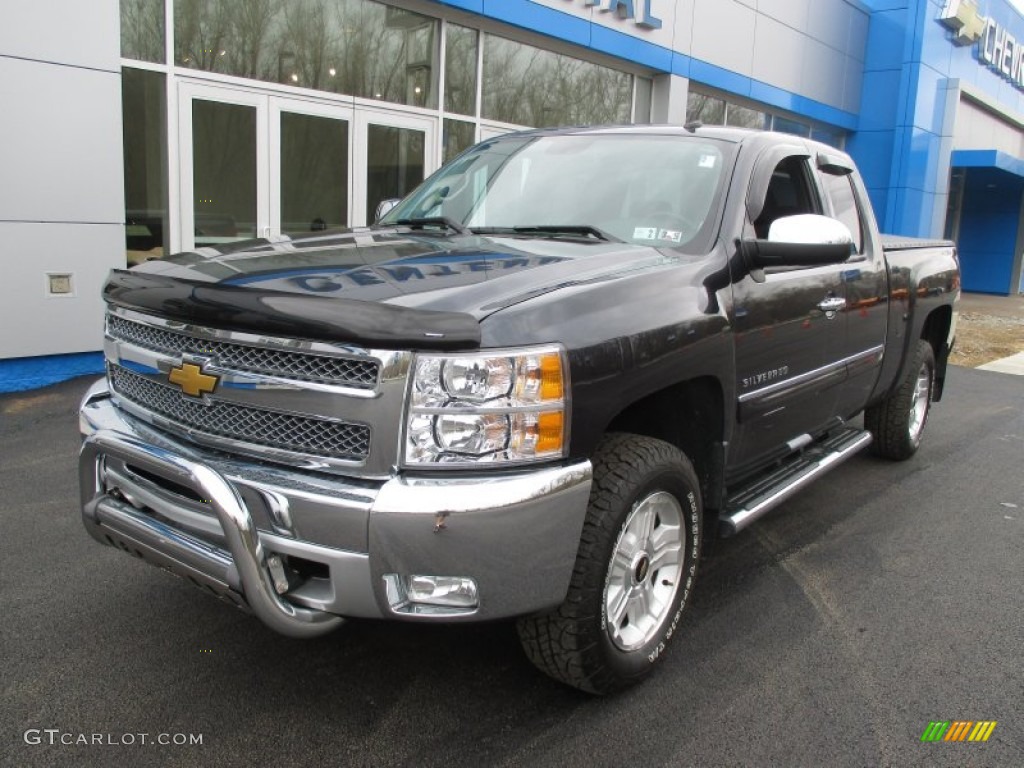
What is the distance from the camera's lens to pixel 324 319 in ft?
7.39

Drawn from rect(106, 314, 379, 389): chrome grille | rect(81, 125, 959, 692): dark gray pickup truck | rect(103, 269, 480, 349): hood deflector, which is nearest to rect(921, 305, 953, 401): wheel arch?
rect(81, 125, 959, 692): dark gray pickup truck

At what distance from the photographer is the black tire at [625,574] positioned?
2.54 m

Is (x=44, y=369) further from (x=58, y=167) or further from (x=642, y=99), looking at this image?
(x=642, y=99)

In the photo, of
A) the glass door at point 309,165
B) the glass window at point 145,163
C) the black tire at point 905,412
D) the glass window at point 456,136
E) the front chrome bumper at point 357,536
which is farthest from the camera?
the glass window at point 456,136

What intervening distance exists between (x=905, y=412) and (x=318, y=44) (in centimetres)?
712

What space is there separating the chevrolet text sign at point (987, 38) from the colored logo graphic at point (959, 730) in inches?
827

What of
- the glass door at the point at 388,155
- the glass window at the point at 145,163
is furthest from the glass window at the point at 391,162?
the glass window at the point at 145,163

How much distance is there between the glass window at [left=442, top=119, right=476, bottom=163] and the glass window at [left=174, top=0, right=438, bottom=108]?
15.2 inches

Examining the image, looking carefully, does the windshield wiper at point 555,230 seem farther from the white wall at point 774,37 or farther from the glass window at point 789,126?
the glass window at point 789,126

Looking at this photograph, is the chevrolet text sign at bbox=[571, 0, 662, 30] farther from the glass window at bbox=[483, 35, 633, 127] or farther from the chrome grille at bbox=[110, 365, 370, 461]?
the chrome grille at bbox=[110, 365, 370, 461]

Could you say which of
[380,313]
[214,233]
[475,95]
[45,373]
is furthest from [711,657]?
[475,95]

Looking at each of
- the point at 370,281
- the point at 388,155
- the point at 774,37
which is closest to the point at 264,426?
the point at 370,281

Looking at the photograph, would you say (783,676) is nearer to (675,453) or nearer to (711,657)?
(711,657)

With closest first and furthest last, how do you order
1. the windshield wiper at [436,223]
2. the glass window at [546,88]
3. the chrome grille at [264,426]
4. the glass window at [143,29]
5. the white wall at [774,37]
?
the chrome grille at [264,426], the windshield wiper at [436,223], the glass window at [143,29], the glass window at [546,88], the white wall at [774,37]
